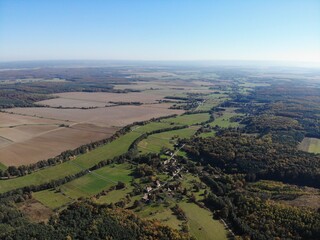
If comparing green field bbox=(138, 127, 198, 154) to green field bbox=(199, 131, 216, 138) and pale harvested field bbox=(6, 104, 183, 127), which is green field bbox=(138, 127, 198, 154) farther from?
pale harvested field bbox=(6, 104, 183, 127)

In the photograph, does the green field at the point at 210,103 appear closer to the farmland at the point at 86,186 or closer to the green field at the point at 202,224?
the farmland at the point at 86,186

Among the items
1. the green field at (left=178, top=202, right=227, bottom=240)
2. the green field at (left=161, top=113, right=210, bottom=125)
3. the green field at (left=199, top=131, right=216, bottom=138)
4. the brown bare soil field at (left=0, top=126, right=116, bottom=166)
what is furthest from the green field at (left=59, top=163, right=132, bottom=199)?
the green field at (left=161, top=113, right=210, bottom=125)

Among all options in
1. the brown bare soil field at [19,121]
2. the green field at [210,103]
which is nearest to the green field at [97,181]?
the brown bare soil field at [19,121]

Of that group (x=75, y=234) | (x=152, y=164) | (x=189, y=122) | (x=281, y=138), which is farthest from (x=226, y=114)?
(x=75, y=234)

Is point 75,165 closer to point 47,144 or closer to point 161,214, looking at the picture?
point 47,144

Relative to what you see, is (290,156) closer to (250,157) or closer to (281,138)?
(250,157)
